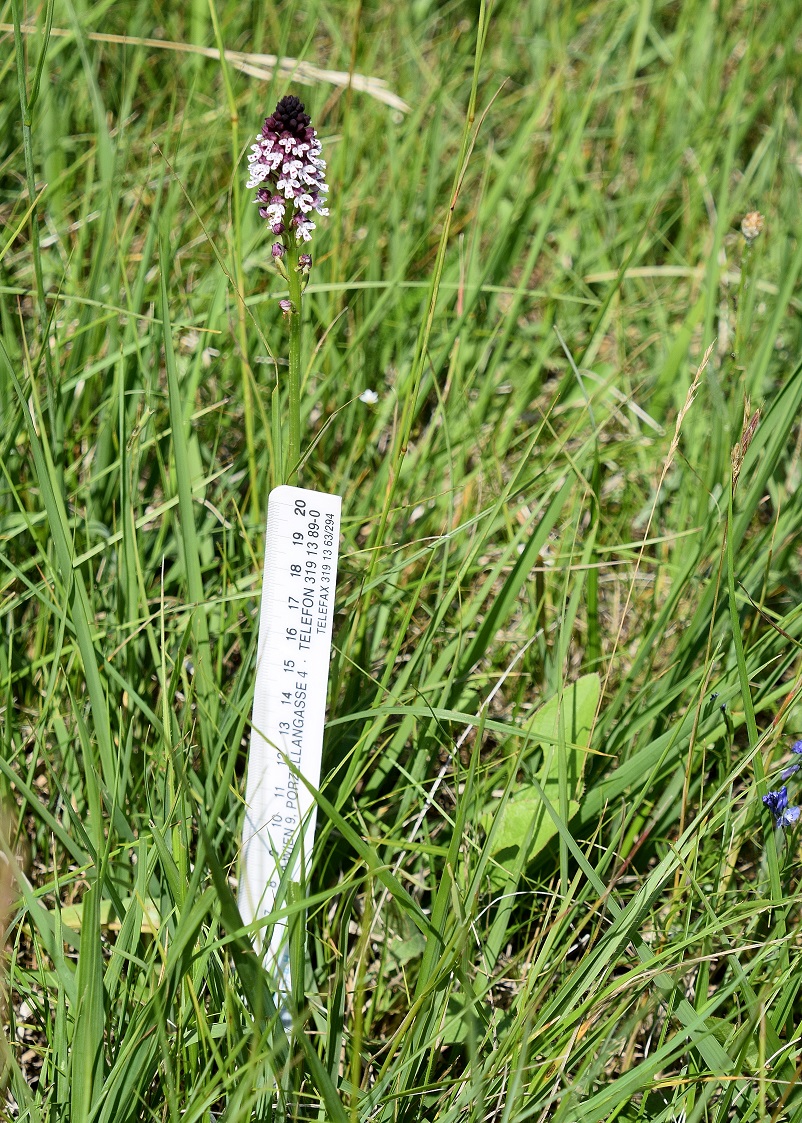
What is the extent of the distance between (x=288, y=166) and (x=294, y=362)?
25cm

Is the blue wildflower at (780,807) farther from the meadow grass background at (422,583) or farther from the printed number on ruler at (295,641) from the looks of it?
the printed number on ruler at (295,641)

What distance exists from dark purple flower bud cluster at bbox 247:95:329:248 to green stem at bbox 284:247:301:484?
0.03 meters

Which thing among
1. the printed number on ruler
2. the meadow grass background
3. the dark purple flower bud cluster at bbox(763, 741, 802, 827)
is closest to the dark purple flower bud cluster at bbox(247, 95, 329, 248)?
the meadow grass background

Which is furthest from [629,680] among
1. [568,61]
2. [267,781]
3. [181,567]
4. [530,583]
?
[568,61]

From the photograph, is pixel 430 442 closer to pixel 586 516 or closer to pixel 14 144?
pixel 586 516

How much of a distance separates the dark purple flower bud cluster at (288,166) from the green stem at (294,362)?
28 mm

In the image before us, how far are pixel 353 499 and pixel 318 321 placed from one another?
1.82ft

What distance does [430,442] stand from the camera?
2.16 metres

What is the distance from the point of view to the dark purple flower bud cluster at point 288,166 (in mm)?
1166

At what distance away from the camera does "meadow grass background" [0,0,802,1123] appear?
3.99 ft

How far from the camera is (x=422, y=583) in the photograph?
5.01 feet

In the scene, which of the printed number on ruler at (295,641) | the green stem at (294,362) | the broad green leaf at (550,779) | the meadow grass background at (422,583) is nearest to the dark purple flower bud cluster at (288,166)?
the green stem at (294,362)

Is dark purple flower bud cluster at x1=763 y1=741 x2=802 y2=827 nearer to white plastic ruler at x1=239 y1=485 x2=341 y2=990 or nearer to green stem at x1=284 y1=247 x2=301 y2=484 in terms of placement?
white plastic ruler at x1=239 y1=485 x2=341 y2=990

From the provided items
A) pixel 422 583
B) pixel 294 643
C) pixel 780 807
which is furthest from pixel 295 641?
pixel 780 807
